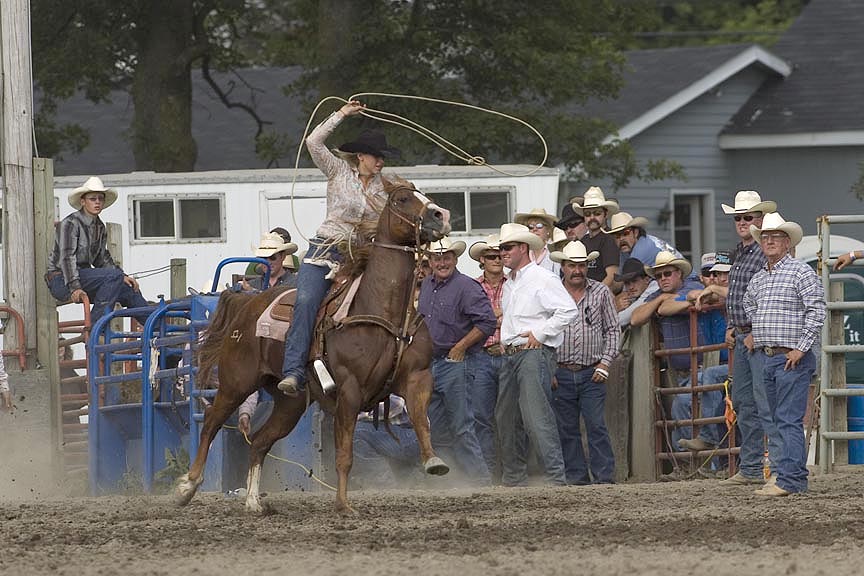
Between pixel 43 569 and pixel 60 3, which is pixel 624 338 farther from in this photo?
pixel 60 3

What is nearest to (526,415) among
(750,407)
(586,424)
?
(586,424)

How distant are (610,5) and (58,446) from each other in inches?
443

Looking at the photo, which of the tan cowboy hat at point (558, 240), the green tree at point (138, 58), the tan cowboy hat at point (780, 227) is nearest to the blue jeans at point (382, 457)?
the tan cowboy hat at point (558, 240)

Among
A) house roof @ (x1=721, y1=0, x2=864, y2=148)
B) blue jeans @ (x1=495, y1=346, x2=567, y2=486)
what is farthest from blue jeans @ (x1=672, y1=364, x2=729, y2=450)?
house roof @ (x1=721, y1=0, x2=864, y2=148)

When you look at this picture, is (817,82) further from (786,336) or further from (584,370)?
(786,336)

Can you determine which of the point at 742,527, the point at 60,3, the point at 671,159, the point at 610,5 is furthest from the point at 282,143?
the point at 742,527

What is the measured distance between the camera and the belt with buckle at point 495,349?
1300cm

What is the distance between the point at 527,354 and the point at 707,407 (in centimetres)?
155

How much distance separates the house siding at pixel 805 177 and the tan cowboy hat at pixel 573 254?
Answer: 44.4 feet

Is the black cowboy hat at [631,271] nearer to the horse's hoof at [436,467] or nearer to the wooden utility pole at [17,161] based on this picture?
the horse's hoof at [436,467]

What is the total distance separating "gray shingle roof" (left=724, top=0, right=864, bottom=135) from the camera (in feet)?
85.7

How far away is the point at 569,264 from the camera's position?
42.8ft

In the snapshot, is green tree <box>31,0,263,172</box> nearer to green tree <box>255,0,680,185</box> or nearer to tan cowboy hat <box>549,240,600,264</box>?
green tree <box>255,0,680,185</box>

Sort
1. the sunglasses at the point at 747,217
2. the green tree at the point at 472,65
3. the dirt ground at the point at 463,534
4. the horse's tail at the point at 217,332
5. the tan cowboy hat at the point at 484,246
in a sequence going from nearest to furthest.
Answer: the dirt ground at the point at 463,534 < the horse's tail at the point at 217,332 < the sunglasses at the point at 747,217 < the tan cowboy hat at the point at 484,246 < the green tree at the point at 472,65
